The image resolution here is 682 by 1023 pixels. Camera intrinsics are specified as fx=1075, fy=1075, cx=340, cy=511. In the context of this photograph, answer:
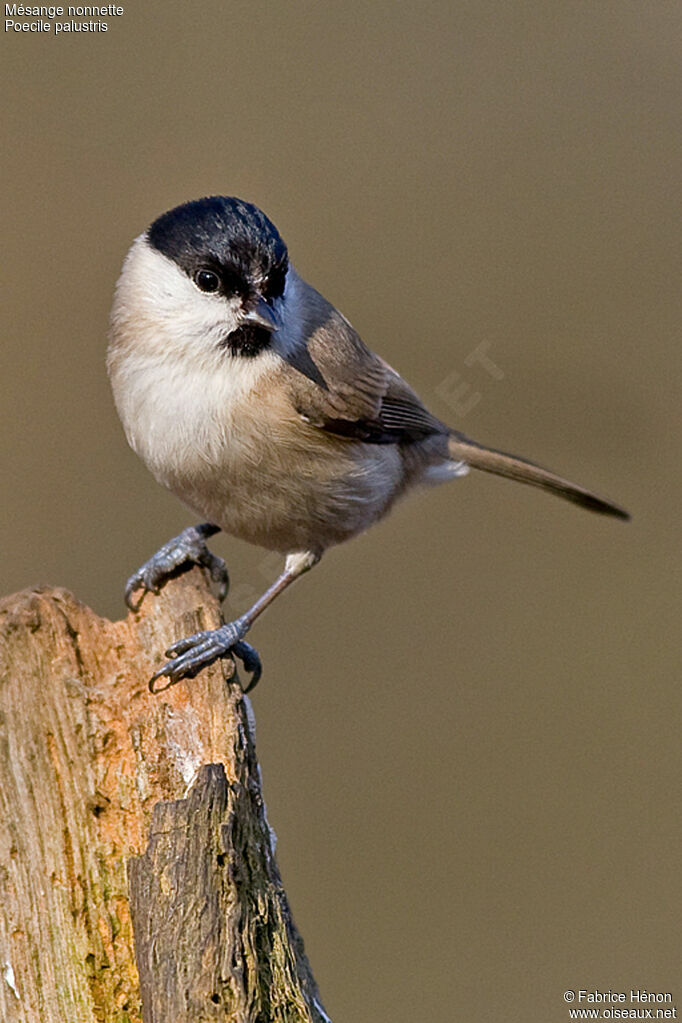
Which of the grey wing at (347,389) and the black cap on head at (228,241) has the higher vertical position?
the black cap on head at (228,241)

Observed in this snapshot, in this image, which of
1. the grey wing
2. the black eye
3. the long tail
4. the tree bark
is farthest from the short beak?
the long tail

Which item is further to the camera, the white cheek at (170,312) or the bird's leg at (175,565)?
the bird's leg at (175,565)

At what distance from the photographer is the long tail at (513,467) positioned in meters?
3.81

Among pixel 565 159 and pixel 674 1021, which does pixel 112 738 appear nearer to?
pixel 674 1021

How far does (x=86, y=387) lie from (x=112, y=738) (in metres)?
2.57

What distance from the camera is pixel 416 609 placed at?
16.3 feet

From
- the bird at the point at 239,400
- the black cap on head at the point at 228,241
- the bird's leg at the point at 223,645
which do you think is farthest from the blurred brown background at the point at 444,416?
the black cap on head at the point at 228,241

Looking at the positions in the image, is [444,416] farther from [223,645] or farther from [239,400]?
[223,645]

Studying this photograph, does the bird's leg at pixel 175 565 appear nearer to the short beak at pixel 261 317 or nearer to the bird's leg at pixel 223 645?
the bird's leg at pixel 223 645

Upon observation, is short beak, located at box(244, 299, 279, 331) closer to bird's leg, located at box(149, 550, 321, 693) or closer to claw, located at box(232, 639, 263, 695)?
bird's leg, located at box(149, 550, 321, 693)

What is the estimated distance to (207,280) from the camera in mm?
2811

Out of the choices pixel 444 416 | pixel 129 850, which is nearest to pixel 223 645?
pixel 129 850

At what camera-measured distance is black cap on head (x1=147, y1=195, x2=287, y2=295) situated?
2762mm

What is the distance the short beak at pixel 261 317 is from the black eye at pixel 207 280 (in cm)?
12
